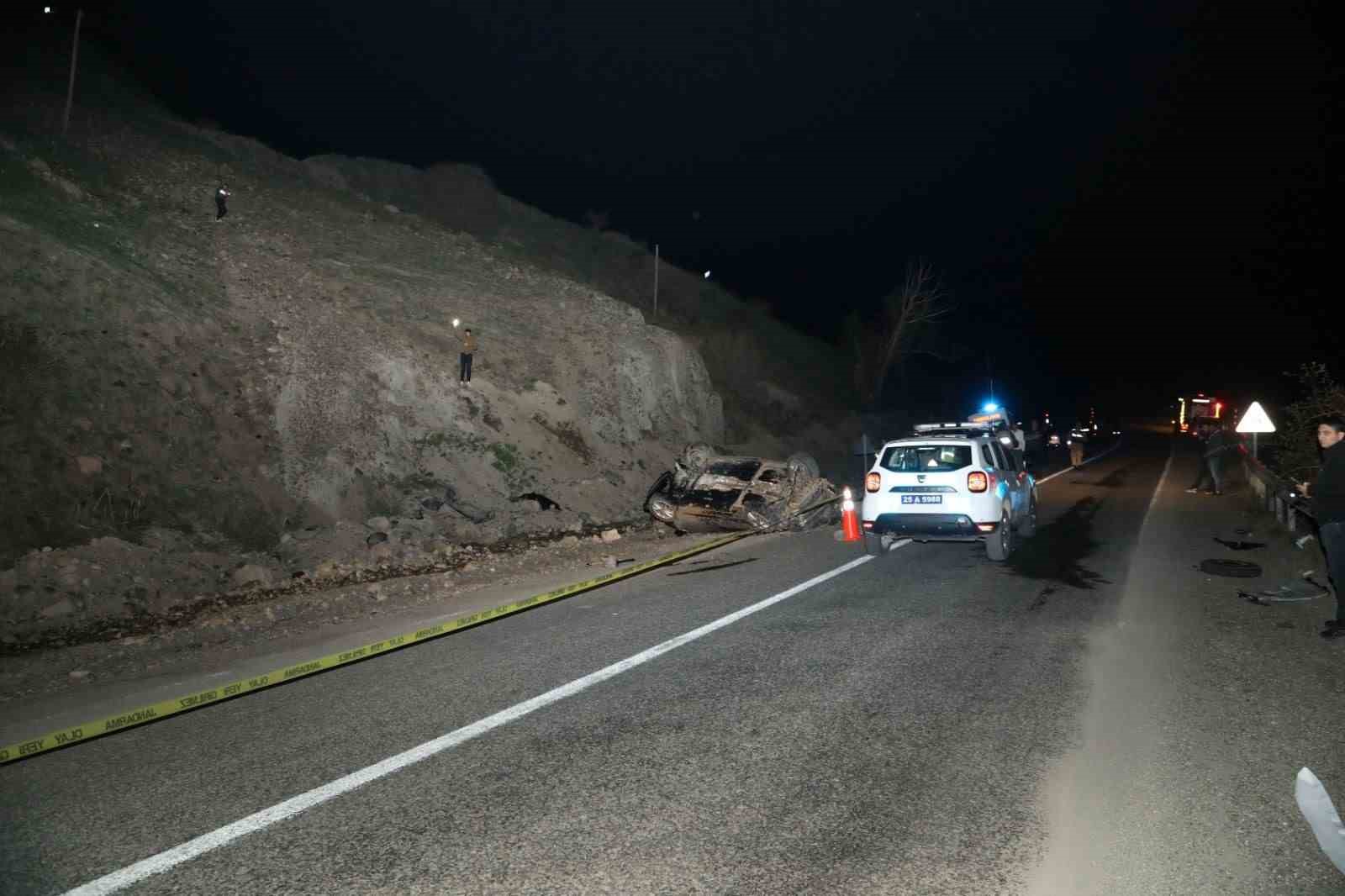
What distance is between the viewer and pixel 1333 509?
708cm

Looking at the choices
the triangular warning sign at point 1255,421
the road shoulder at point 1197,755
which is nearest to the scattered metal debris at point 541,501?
the road shoulder at point 1197,755

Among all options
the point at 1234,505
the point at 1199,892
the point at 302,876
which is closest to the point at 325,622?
the point at 302,876

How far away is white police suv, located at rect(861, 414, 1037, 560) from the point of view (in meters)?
11.1

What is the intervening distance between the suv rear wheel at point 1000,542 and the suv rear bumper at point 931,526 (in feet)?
0.44

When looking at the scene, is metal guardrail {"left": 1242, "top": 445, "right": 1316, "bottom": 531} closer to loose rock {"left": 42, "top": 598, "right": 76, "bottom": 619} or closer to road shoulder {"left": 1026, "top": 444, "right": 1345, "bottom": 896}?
road shoulder {"left": 1026, "top": 444, "right": 1345, "bottom": 896}

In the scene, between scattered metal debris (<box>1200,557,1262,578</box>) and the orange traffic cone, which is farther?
the orange traffic cone

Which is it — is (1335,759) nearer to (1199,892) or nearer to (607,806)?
(1199,892)

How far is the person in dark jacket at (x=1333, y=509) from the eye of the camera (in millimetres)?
7043

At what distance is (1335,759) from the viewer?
4.66m

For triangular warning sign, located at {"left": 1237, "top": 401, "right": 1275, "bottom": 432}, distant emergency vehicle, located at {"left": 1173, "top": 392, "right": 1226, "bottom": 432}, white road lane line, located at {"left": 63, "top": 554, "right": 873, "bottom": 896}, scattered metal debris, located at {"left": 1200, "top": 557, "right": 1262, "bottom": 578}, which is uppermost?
distant emergency vehicle, located at {"left": 1173, "top": 392, "right": 1226, "bottom": 432}

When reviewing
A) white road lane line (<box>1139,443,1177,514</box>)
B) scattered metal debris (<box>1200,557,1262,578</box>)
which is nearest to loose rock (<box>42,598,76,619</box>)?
scattered metal debris (<box>1200,557,1262,578</box>)

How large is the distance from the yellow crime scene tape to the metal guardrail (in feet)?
32.4

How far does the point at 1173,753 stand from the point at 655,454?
61.8 feet

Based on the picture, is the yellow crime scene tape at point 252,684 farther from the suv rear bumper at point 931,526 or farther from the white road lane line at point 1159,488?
the white road lane line at point 1159,488
